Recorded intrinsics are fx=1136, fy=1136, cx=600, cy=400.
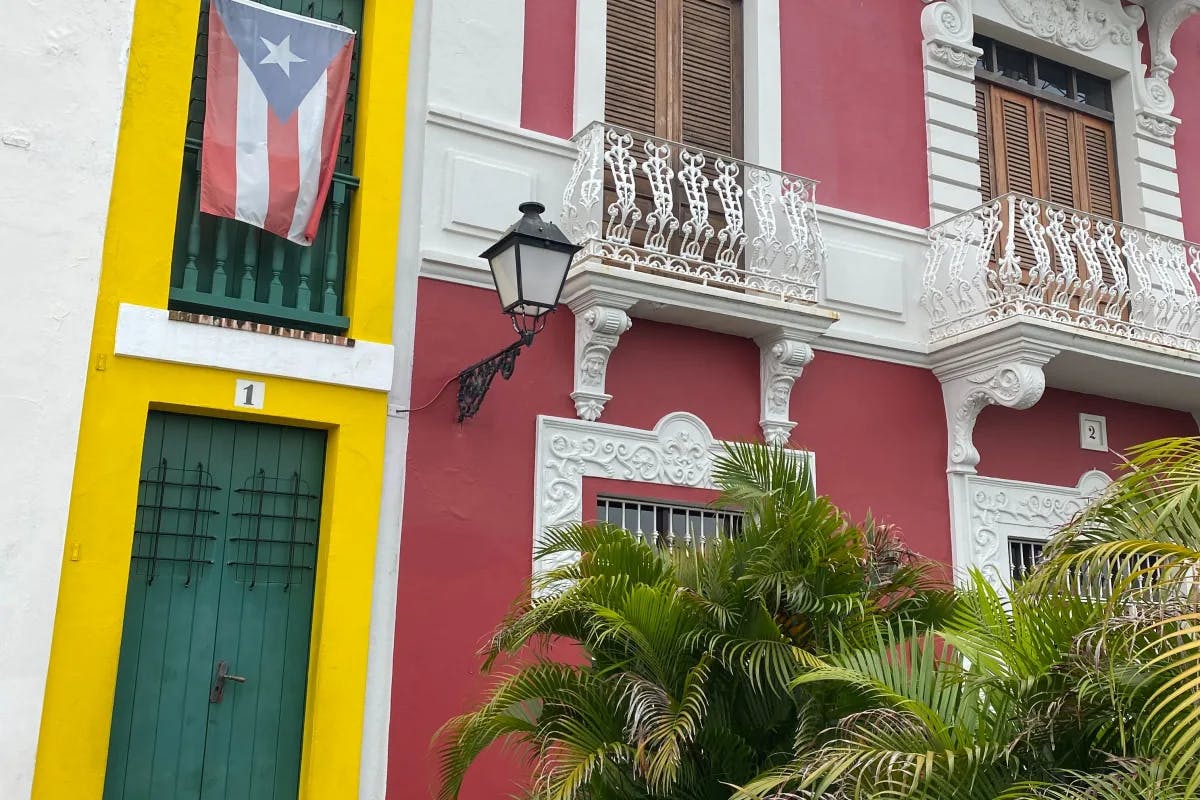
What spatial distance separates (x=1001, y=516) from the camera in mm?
9180

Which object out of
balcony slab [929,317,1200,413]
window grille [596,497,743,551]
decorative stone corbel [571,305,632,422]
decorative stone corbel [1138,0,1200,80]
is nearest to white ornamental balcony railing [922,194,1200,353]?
balcony slab [929,317,1200,413]

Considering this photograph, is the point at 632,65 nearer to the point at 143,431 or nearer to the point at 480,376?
the point at 480,376

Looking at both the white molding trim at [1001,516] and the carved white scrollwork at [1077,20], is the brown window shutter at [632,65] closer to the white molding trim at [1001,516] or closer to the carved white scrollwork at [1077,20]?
the carved white scrollwork at [1077,20]

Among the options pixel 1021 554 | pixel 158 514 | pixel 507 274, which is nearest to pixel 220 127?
pixel 507 274

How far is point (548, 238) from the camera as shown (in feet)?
20.4

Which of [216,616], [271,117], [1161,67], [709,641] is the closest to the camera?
[709,641]

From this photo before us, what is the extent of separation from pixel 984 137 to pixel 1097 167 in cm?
144

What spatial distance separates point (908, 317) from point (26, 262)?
6.37 metres

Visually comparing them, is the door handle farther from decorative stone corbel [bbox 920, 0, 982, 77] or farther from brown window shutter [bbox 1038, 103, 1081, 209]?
brown window shutter [bbox 1038, 103, 1081, 209]

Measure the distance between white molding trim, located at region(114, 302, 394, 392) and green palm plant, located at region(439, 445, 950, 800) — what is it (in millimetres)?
2305

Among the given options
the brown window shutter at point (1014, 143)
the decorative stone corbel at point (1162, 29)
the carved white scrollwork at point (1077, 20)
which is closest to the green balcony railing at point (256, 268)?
the brown window shutter at point (1014, 143)

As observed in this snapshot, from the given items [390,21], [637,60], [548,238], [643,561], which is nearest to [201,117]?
[390,21]

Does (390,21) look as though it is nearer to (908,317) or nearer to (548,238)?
(548,238)

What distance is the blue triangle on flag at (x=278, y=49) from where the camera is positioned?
22.9ft
